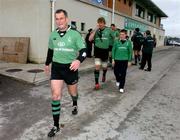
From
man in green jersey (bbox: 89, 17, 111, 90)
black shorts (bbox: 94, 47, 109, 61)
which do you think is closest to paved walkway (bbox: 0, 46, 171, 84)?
man in green jersey (bbox: 89, 17, 111, 90)

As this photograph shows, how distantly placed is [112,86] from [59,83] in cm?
432

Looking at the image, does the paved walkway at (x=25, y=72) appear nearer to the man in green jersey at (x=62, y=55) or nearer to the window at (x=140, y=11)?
the man in green jersey at (x=62, y=55)

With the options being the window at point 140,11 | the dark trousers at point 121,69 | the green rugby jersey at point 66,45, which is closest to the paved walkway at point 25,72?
the dark trousers at point 121,69

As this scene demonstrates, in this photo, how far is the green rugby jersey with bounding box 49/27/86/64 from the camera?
16.6ft

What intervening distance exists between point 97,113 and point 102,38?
304 centimetres

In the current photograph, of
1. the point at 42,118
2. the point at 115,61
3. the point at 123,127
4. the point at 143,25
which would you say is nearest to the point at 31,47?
the point at 115,61

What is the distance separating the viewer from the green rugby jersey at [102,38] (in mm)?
8617

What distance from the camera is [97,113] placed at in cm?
626

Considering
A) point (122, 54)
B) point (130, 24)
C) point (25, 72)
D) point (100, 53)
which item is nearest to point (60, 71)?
point (122, 54)

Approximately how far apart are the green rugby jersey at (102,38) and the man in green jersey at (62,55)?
348 cm

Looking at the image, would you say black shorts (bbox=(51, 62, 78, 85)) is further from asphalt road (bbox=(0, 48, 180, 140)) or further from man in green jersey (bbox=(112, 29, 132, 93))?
man in green jersey (bbox=(112, 29, 132, 93))

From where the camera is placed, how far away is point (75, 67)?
489 centimetres

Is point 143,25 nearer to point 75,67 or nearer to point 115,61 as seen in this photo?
point 115,61

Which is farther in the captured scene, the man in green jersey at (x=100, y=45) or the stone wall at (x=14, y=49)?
the stone wall at (x=14, y=49)
